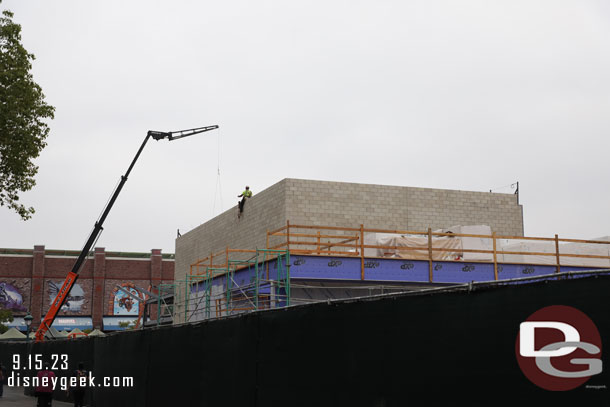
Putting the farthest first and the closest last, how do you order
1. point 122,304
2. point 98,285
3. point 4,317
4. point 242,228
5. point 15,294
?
point 122,304
point 98,285
point 15,294
point 4,317
point 242,228

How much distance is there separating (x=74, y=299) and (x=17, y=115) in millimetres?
54213

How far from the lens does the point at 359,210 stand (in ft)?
114

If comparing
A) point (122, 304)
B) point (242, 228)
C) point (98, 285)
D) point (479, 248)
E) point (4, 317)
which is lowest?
point (4, 317)

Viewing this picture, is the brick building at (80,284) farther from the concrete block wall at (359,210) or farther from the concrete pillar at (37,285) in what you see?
the concrete block wall at (359,210)

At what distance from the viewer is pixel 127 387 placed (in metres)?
17.0

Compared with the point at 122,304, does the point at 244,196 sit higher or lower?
higher

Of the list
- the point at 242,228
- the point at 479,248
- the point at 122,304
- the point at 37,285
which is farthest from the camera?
the point at 122,304

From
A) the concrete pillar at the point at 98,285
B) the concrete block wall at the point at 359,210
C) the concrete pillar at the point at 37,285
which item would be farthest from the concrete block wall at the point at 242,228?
the concrete pillar at the point at 37,285

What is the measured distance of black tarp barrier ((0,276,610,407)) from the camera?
21.3 feet

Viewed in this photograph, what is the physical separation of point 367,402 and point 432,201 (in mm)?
28733

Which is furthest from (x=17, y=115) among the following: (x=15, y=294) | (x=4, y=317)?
(x=15, y=294)

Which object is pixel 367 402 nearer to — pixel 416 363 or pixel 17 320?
pixel 416 363

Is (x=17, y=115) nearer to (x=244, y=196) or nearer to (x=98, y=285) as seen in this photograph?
(x=244, y=196)

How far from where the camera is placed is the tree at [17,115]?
25516 millimetres
